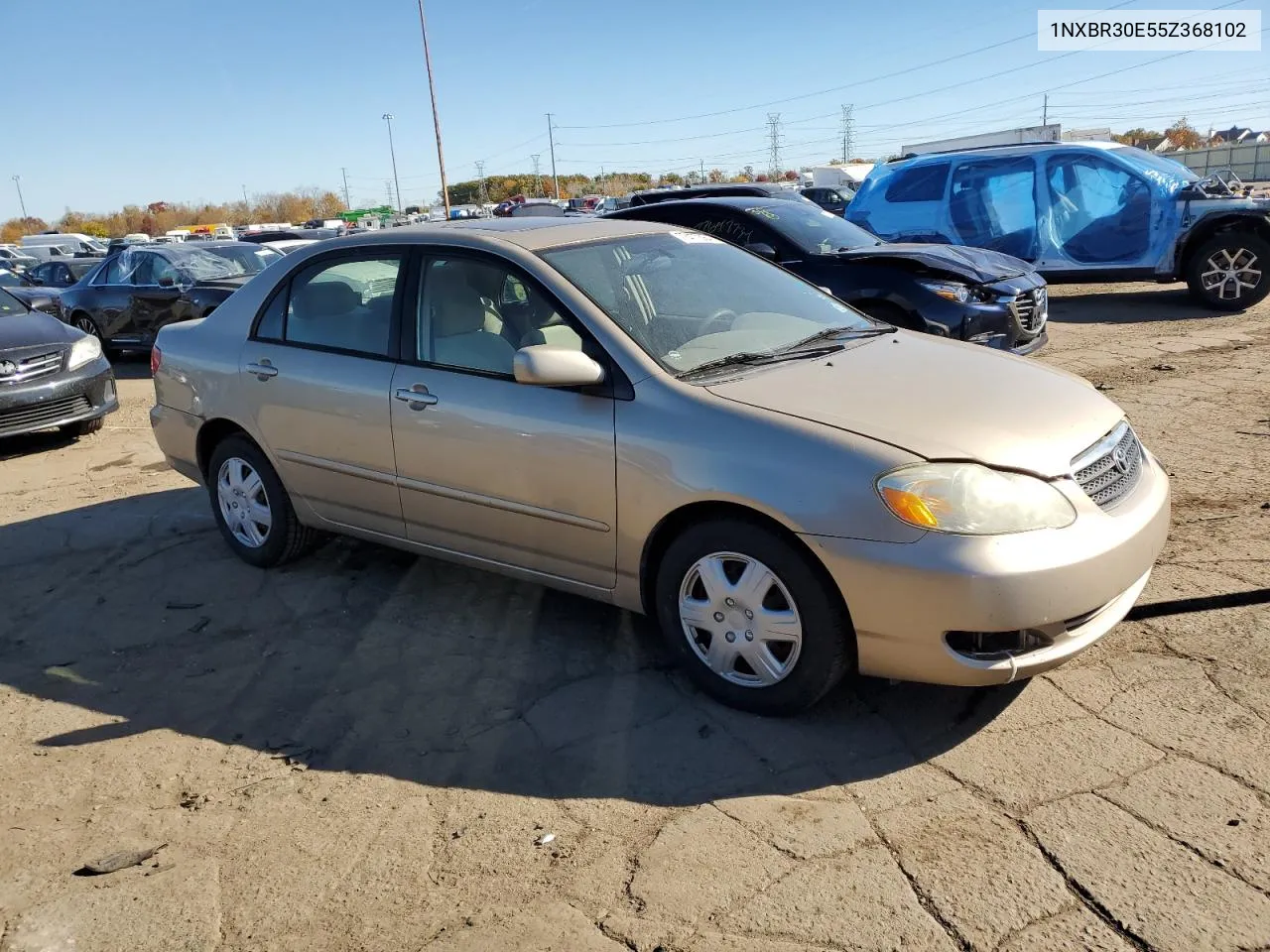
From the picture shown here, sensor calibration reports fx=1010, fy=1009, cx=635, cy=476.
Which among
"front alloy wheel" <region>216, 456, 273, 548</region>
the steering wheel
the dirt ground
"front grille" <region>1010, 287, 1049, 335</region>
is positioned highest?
the steering wheel

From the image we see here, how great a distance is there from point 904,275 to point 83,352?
22.3 ft

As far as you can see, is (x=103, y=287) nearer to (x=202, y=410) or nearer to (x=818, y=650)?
(x=202, y=410)

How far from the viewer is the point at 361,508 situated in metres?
4.52

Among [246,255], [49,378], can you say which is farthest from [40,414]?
[246,255]

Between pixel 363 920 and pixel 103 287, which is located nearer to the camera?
pixel 363 920

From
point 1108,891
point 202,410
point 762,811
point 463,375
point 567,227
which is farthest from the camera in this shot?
point 202,410

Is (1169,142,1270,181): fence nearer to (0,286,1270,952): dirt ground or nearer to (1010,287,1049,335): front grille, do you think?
(1010,287,1049,335): front grille

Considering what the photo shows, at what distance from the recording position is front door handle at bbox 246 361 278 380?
475cm

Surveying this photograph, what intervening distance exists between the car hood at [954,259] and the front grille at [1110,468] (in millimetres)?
4069

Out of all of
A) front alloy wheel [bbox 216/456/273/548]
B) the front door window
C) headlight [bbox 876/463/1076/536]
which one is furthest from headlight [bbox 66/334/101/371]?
the front door window

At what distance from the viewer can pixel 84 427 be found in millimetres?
8844

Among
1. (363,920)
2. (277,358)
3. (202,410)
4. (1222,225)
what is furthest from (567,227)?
(1222,225)

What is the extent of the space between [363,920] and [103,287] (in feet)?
40.5

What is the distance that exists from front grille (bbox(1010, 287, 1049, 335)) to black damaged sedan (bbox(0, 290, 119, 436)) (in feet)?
24.5
